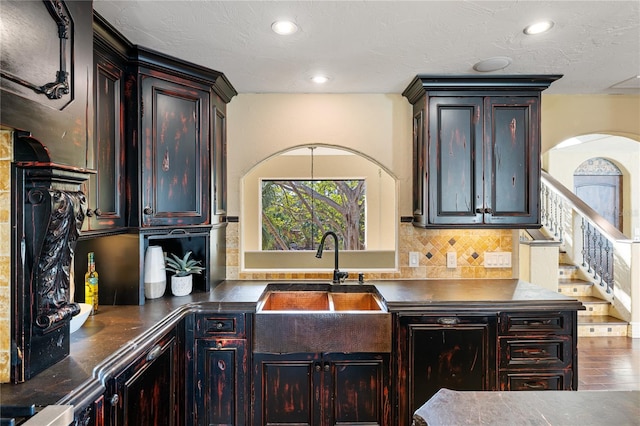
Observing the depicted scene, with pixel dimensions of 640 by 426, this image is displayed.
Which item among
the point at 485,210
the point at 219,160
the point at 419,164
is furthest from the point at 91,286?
the point at 485,210

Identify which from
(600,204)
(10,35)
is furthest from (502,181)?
A: (600,204)

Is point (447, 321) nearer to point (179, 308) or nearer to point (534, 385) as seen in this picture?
point (534, 385)

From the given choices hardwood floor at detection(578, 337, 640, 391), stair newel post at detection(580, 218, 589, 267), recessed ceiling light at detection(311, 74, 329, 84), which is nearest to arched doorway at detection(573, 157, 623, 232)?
stair newel post at detection(580, 218, 589, 267)

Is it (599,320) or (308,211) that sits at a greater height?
(308,211)

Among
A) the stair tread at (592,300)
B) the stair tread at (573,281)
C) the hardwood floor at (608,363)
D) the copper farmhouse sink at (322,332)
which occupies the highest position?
the copper farmhouse sink at (322,332)

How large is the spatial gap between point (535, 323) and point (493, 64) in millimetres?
1596

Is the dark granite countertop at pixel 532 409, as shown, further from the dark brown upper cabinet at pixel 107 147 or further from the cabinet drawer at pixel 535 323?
the dark brown upper cabinet at pixel 107 147

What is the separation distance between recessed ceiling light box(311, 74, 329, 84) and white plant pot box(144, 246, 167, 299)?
1530mm

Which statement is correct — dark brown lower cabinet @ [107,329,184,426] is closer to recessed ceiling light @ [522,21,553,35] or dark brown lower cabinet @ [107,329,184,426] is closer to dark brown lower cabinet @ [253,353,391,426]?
dark brown lower cabinet @ [253,353,391,426]

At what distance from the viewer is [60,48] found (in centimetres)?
129

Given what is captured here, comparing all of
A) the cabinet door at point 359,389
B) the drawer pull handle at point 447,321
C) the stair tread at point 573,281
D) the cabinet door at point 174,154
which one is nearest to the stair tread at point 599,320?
the stair tread at point 573,281

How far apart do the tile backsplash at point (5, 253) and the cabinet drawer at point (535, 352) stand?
2327mm

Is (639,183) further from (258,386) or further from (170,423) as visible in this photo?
(170,423)

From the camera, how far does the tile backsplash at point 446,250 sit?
9.71 feet
